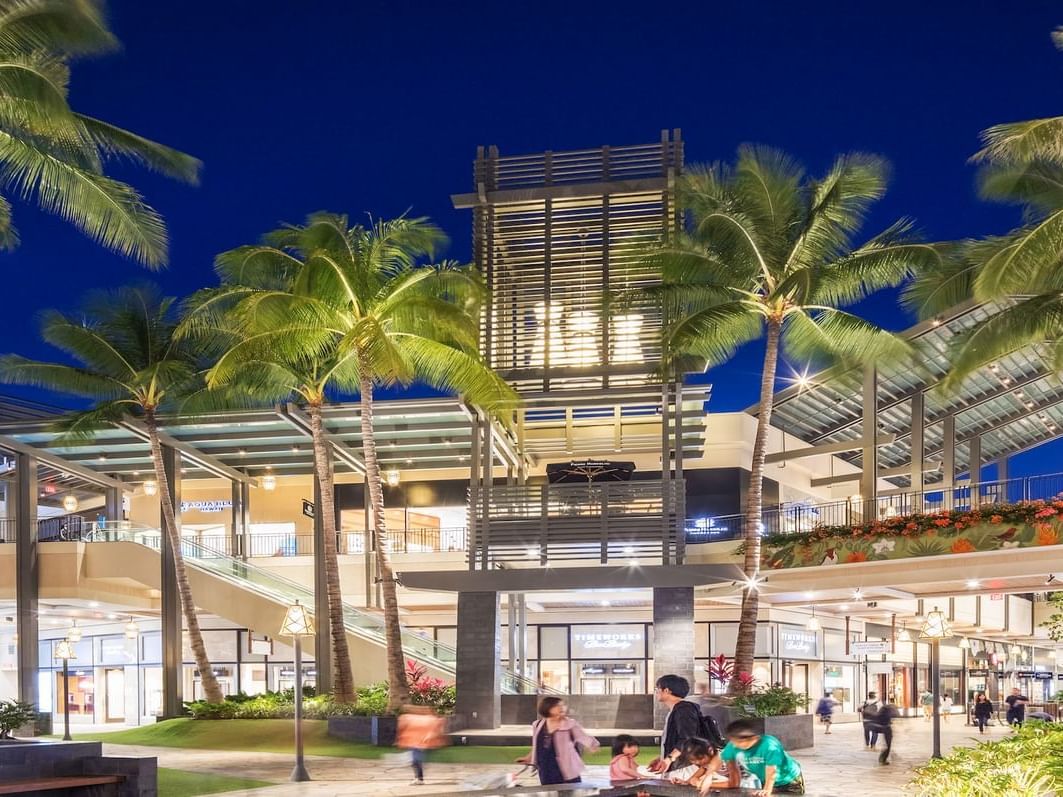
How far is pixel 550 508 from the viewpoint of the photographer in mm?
29266

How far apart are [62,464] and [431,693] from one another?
13254 mm

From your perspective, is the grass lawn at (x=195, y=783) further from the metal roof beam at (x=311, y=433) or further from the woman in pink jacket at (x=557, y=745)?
the metal roof beam at (x=311, y=433)

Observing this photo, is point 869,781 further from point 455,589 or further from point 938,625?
point 455,589

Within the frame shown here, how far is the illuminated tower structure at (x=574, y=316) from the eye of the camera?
93.8 ft

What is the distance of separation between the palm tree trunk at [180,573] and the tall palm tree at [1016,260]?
17.6m

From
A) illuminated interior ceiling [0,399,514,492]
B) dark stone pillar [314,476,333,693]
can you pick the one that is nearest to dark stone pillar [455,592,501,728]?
illuminated interior ceiling [0,399,514,492]

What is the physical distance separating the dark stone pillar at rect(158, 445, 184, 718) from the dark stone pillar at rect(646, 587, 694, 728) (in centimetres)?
1226

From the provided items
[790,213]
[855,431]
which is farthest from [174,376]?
[855,431]

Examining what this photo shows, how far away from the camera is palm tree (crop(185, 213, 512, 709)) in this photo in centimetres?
2591

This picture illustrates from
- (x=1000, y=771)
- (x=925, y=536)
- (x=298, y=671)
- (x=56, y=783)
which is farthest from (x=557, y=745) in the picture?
A: (x=925, y=536)

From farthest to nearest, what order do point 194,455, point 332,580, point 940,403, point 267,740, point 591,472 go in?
point 940,403, point 194,455, point 591,472, point 332,580, point 267,740

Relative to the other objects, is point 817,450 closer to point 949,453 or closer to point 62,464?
point 949,453

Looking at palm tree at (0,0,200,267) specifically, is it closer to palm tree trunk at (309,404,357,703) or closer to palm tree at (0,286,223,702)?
palm tree trunk at (309,404,357,703)

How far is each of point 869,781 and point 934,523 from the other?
811cm
